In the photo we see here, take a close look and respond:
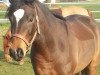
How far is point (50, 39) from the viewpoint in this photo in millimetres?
4207

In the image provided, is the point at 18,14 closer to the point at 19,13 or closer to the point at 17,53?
the point at 19,13

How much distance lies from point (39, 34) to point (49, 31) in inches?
9.5

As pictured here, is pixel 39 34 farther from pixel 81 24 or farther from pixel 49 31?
pixel 81 24

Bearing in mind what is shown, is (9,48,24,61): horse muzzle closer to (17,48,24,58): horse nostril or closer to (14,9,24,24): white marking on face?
(17,48,24,58): horse nostril

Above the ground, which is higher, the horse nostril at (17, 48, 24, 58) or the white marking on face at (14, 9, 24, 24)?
the white marking on face at (14, 9, 24, 24)

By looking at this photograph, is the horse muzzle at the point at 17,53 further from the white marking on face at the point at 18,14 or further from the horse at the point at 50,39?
the white marking on face at the point at 18,14

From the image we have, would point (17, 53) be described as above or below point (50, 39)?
above

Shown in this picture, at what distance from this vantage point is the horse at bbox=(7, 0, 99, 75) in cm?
363

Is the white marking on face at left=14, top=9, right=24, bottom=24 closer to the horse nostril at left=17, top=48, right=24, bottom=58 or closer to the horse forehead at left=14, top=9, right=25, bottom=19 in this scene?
the horse forehead at left=14, top=9, right=25, bottom=19

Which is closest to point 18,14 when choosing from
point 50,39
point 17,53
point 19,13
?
point 19,13

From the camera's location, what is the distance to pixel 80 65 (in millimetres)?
4875

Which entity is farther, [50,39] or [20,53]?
[50,39]

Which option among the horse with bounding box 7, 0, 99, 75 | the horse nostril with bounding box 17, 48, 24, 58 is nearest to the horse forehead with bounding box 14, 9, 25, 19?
the horse with bounding box 7, 0, 99, 75

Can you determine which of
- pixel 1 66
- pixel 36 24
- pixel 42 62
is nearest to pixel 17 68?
pixel 1 66
